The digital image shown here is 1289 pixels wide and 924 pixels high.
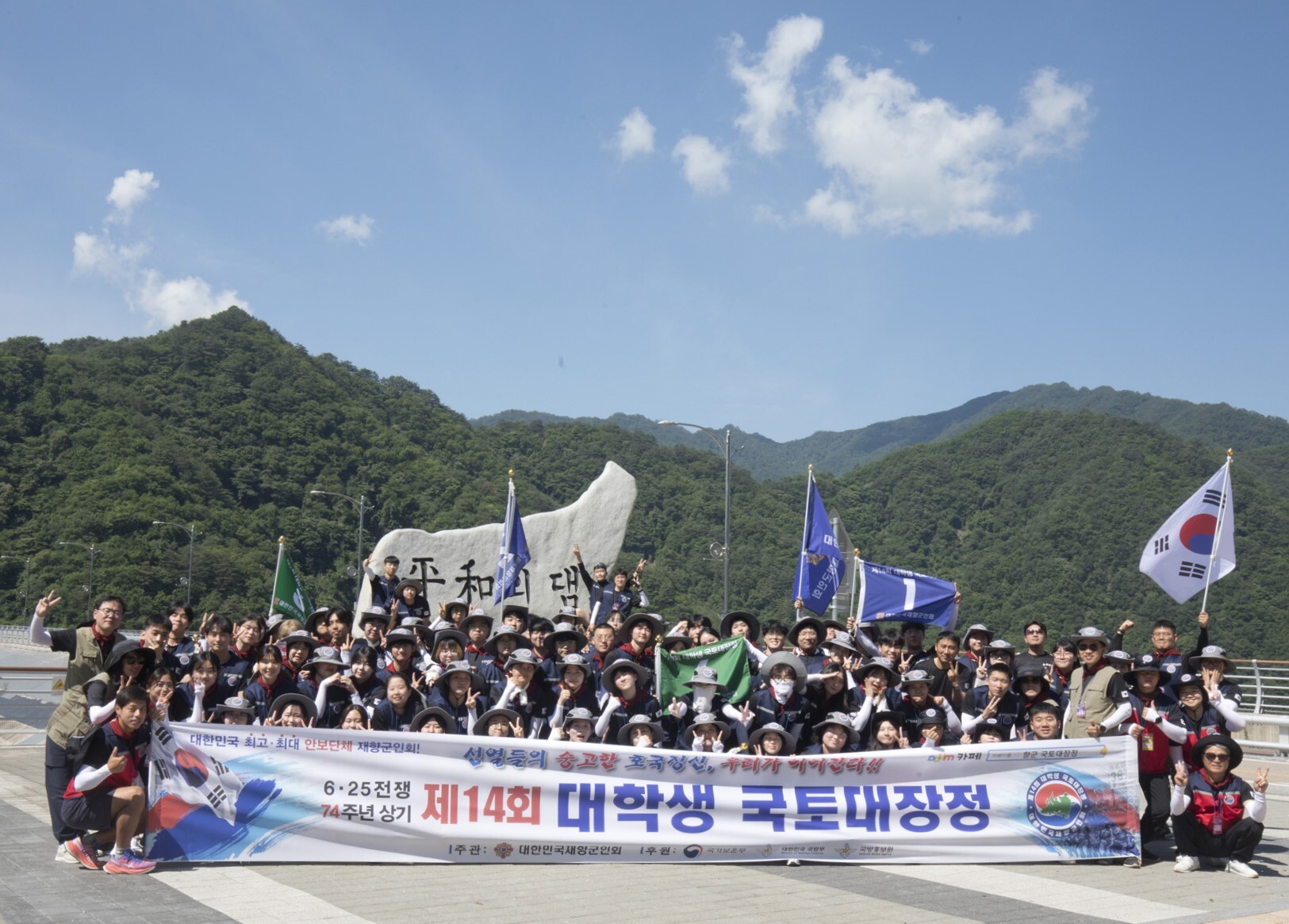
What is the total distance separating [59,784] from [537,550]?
12.3 metres

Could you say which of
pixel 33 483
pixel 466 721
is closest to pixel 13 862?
pixel 466 721

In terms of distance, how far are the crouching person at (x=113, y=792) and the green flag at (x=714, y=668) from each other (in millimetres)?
3742

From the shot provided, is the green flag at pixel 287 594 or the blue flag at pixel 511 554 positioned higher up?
the blue flag at pixel 511 554

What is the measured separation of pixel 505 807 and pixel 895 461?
85.7 meters

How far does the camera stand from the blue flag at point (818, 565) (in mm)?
14250

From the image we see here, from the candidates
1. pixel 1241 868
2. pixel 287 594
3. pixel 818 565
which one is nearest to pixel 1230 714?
pixel 1241 868

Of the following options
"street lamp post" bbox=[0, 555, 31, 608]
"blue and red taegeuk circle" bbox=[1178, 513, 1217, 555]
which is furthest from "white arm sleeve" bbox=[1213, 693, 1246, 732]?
"street lamp post" bbox=[0, 555, 31, 608]

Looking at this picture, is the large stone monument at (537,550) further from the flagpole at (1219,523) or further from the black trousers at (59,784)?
the black trousers at (59,784)

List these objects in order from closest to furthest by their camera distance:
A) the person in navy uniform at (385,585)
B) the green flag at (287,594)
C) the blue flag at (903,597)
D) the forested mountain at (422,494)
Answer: the blue flag at (903,597) → the person in navy uniform at (385,585) → the green flag at (287,594) → the forested mountain at (422,494)

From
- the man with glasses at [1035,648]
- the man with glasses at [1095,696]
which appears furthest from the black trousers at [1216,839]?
the man with glasses at [1035,648]

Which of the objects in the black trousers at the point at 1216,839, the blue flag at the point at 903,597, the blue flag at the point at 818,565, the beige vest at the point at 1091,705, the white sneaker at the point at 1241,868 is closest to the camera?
the white sneaker at the point at 1241,868


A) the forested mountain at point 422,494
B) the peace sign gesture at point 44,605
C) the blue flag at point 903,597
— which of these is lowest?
the peace sign gesture at point 44,605

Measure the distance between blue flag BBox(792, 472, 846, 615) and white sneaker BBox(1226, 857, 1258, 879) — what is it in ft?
20.9

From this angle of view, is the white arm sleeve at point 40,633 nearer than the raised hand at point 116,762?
No
